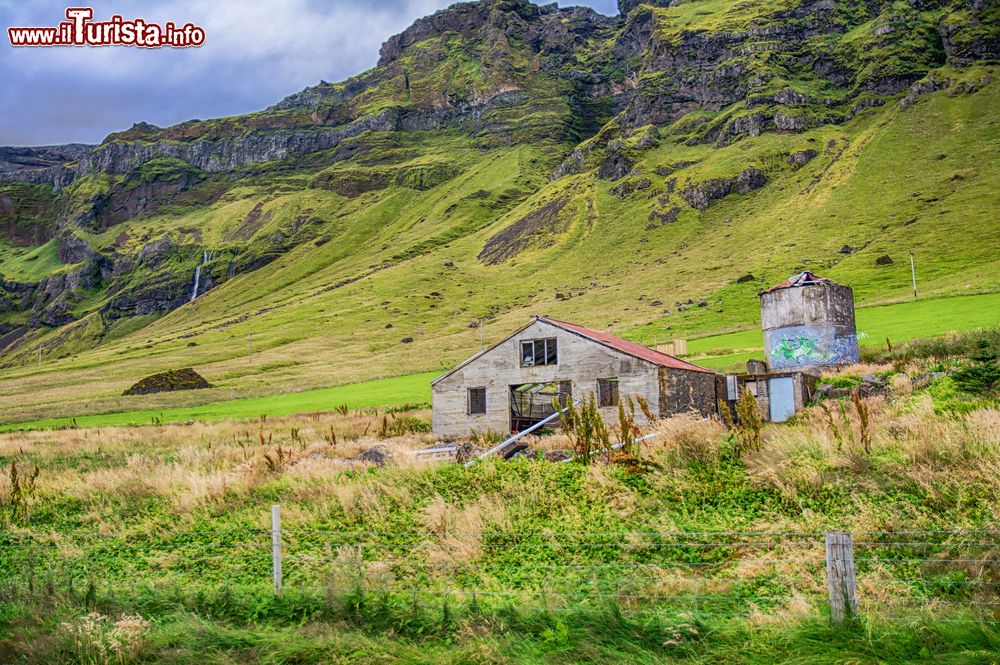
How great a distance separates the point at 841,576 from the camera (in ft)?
24.3

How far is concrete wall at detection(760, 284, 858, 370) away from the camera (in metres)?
42.1

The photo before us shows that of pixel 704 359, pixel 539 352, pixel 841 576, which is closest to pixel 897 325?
pixel 704 359

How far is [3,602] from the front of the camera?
9758 mm

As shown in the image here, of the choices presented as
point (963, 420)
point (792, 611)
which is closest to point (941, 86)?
point (963, 420)

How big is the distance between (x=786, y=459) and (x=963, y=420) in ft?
17.0

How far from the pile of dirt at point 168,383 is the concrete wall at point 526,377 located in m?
57.3

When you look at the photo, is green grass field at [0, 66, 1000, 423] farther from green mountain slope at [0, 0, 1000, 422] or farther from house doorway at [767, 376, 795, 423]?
house doorway at [767, 376, 795, 423]

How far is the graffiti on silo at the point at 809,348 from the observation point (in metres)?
41.8

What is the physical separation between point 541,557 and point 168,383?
82.3 meters

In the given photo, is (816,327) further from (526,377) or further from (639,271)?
(639,271)

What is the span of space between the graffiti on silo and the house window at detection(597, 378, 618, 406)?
1697cm

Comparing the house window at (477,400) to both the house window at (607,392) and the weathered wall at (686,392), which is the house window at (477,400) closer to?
the house window at (607,392)

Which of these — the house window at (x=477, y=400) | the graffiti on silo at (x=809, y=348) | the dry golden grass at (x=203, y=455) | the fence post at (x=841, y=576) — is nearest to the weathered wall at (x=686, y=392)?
the house window at (x=477, y=400)

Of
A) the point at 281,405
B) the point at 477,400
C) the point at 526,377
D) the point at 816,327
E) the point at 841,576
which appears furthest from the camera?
the point at 281,405
